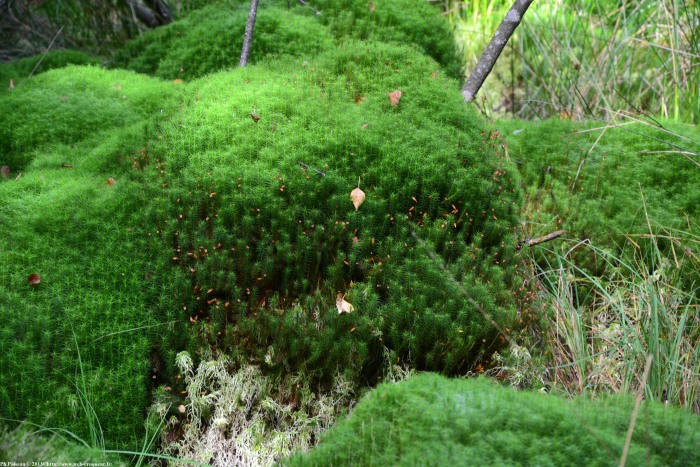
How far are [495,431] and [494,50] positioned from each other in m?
2.89

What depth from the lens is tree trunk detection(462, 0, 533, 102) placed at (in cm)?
410

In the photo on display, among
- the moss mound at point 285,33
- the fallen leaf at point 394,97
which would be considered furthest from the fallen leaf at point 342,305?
the moss mound at point 285,33

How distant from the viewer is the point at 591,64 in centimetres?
571

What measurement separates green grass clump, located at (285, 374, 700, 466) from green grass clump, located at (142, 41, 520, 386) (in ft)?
2.01

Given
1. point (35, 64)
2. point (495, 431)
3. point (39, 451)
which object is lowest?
point (39, 451)

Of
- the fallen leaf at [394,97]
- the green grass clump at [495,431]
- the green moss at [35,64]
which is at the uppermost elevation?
the fallen leaf at [394,97]

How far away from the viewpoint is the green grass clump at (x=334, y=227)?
9.58 ft

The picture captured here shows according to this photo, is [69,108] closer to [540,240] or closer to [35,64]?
[35,64]

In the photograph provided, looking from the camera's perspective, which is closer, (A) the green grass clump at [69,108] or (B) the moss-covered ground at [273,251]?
(B) the moss-covered ground at [273,251]

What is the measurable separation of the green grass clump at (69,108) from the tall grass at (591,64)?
9.93ft

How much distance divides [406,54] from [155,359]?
2440 millimetres

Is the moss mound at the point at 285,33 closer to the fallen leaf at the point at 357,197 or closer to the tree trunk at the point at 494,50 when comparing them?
the tree trunk at the point at 494,50

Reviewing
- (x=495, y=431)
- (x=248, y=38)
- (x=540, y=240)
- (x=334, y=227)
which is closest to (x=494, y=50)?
(x=540, y=240)

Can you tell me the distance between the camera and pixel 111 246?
307cm
